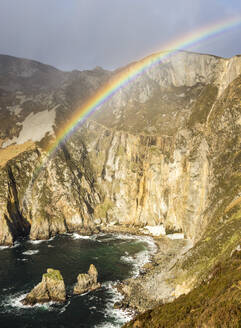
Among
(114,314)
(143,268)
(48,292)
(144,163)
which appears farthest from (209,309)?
(144,163)

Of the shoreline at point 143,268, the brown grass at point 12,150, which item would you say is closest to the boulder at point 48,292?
the shoreline at point 143,268

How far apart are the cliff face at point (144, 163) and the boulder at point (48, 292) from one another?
21.7 metres

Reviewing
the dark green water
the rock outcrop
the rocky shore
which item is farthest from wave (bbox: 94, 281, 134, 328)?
the rock outcrop

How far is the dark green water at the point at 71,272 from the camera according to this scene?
169 ft

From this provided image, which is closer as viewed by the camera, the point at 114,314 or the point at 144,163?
the point at 114,314

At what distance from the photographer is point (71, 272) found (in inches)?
2783

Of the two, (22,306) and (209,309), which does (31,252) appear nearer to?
(22,306)

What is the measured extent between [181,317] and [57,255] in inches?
2294

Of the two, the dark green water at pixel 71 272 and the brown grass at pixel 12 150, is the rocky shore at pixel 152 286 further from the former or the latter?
the brown grass at pixel 12 150

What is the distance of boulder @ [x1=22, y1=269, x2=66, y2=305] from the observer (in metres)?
57.5

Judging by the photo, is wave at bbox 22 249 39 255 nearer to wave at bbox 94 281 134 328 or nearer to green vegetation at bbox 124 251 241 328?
wave at bbox 94 281 134 328

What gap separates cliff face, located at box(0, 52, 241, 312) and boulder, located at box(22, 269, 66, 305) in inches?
853

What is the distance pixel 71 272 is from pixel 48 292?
1176cm

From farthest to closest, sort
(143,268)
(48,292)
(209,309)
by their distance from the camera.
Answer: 1. (143,268)
2. (48,292)
3. (209,309)
